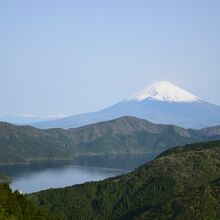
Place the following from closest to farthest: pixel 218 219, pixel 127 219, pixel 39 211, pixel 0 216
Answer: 1. pixel 0 216
2. pixel 39 211
3. pixel 218 219
4. pixel 127 219

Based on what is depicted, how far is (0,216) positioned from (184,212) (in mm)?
106065

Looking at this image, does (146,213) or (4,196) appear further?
(146,213)

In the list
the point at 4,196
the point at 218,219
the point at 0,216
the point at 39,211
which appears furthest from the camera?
the point at 218,219

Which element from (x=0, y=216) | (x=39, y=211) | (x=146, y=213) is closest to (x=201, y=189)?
(x=146, y=213)

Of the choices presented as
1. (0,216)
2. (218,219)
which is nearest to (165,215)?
(218,219)

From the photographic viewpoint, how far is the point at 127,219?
7594 inches

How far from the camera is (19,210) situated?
94375 millimetres

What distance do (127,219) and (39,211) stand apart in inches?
3783

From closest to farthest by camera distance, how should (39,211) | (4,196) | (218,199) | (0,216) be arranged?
(0,216) → (4,196) → (39,211) → (218,199)

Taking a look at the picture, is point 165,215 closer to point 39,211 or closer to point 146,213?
point 146,213

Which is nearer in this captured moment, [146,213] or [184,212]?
[184,212]

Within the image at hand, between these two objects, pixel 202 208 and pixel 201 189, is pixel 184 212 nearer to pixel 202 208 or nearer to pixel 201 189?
pixel 202 208

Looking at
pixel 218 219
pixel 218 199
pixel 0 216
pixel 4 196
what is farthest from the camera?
pixel 218 199

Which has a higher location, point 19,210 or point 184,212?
point 19,210
